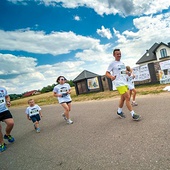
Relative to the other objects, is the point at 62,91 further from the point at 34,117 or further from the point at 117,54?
the point at 117,54

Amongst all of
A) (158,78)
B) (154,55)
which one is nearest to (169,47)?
(154,55)

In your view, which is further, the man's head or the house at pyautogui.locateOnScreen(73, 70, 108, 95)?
the house at pyautogui.locateOnScreen(73, 70, 108, 95)

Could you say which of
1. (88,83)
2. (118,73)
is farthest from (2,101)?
(88,83)

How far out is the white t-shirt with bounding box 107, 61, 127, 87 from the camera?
4559 millimetres

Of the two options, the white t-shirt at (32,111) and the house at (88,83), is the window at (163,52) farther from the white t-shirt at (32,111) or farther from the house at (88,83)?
the white t-shirt at (32,111)

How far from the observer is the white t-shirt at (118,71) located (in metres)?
4.56

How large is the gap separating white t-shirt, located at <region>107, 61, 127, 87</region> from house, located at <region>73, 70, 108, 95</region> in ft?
40.9

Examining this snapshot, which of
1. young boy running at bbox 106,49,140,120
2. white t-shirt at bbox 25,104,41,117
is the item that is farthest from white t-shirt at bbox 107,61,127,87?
white t-shirt at bbox 25,104,41,117

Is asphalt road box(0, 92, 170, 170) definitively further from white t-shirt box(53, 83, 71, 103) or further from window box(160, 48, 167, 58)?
window box(160, 48, 167, 58)

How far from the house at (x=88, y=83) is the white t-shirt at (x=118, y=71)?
12.5 m

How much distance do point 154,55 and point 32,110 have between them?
39.2 m

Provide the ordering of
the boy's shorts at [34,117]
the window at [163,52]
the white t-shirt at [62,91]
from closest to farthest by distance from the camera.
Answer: the boy's shorts at [34,117] → the white t-shirt at [62,91] → the window at [163,52]

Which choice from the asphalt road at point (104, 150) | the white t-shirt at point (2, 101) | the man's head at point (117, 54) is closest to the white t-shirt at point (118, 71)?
the man's head at point (117, 54)

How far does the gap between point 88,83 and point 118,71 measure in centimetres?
1424
